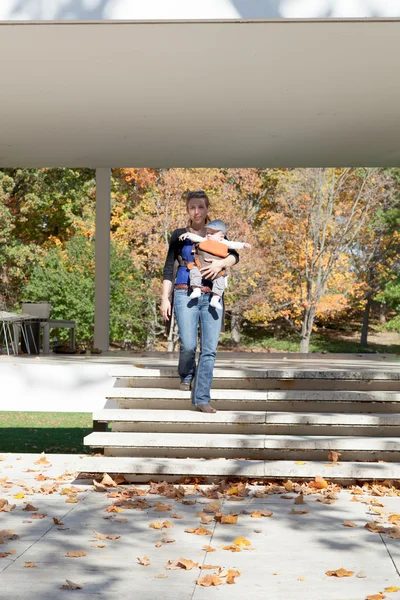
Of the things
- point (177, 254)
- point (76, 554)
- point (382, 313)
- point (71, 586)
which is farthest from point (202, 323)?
point (382, 313)

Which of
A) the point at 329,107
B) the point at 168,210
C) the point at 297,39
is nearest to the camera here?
the point at 297,39

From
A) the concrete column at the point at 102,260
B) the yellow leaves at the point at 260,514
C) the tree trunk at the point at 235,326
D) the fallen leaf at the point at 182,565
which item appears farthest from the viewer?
the tree trunk at the point at 235,326

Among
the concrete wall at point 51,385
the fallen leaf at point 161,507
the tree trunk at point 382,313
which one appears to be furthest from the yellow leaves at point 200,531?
the tree trunk at point 382,313

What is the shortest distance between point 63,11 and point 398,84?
369 cm

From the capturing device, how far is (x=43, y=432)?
62.7ft

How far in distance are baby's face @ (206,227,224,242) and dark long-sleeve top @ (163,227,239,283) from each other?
159 mm

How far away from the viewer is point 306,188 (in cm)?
2434

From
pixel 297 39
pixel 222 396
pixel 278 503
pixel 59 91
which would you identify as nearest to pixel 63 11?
pixel 297 39

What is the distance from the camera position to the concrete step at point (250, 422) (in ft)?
21.5

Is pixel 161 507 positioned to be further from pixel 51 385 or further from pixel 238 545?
pixel 51 385

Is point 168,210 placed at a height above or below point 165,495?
above

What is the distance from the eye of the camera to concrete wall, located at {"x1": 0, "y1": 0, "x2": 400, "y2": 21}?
243 inches

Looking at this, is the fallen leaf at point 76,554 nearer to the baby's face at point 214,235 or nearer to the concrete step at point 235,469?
the concrete step at point 235,469

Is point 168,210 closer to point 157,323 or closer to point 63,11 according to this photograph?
point 157,323
